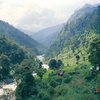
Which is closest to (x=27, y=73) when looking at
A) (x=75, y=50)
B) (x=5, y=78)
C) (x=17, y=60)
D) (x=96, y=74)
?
(x=96, y=74)

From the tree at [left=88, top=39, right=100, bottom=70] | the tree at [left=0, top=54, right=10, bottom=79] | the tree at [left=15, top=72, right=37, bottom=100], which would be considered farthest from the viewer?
the tree at [left=0, top=54, right=10, bottom=79]

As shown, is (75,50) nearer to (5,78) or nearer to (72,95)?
(5,78)

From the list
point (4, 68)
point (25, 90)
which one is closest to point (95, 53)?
point (25, 90)

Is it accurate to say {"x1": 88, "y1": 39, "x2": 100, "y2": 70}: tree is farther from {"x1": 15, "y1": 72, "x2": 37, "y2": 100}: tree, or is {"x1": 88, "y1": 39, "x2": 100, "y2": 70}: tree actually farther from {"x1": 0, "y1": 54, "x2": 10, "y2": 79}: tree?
{"x1": 0, "y1": 54, "x2": 10, "y2": 79}: tree

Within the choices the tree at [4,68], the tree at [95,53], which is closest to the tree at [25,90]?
the tree at [95,53]

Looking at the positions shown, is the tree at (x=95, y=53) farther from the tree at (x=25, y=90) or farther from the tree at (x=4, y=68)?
the tree at (x=4, y=68)

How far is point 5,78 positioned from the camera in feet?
437

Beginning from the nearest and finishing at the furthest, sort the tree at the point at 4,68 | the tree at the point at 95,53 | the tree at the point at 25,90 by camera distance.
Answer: the tree at the point at 25,90
the tree at the point at 95,53
the tree at the point at 4,68

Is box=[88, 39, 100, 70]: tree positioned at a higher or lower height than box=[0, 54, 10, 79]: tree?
higher

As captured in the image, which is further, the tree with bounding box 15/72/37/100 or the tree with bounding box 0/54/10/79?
the tree with bounding box 0/54/10/79

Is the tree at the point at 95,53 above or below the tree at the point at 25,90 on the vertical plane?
above

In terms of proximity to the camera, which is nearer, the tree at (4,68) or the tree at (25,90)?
the tree at (25,90)

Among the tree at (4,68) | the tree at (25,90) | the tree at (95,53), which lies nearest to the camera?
the tree at (25,90)

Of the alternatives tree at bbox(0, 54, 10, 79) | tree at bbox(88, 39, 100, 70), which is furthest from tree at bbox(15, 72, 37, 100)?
tree at bbox(0, 54, 10, 79)
